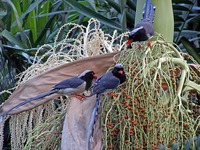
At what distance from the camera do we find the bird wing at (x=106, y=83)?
1098mm

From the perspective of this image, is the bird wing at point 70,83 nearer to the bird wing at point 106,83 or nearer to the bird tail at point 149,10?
the bird wing at point 106,83

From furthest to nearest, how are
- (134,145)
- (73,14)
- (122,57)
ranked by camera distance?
(73,14) < (122,57) < (134,145)

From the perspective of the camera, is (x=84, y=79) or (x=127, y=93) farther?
(x=84, y=79)

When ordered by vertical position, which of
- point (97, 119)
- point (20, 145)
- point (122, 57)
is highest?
point (122, 57)

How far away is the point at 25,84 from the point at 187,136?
0.39 metres

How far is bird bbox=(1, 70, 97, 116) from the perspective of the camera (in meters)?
1.21

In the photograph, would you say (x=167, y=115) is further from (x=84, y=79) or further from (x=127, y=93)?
(x=84, y=79)

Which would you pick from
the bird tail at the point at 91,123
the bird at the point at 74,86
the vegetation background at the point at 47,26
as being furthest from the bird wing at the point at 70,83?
the vegetation background at the point at 47,26

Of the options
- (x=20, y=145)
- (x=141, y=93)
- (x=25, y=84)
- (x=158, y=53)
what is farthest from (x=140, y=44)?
(x=20, y=145)

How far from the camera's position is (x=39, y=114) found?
54.3 inches

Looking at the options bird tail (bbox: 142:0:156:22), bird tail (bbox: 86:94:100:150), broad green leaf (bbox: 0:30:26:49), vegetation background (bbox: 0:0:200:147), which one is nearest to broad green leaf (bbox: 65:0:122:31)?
vegetation background (bbox: 0:0:200:147)

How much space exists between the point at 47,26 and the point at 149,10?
3.46ft

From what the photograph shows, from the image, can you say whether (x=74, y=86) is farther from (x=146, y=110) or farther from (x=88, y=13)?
(x=88, y=13)

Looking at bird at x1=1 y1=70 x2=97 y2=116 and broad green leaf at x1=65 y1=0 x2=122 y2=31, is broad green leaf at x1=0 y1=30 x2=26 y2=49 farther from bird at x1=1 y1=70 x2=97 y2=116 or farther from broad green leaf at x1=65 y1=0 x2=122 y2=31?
bird at x1=1 y1=70 x2=97 y2=116
